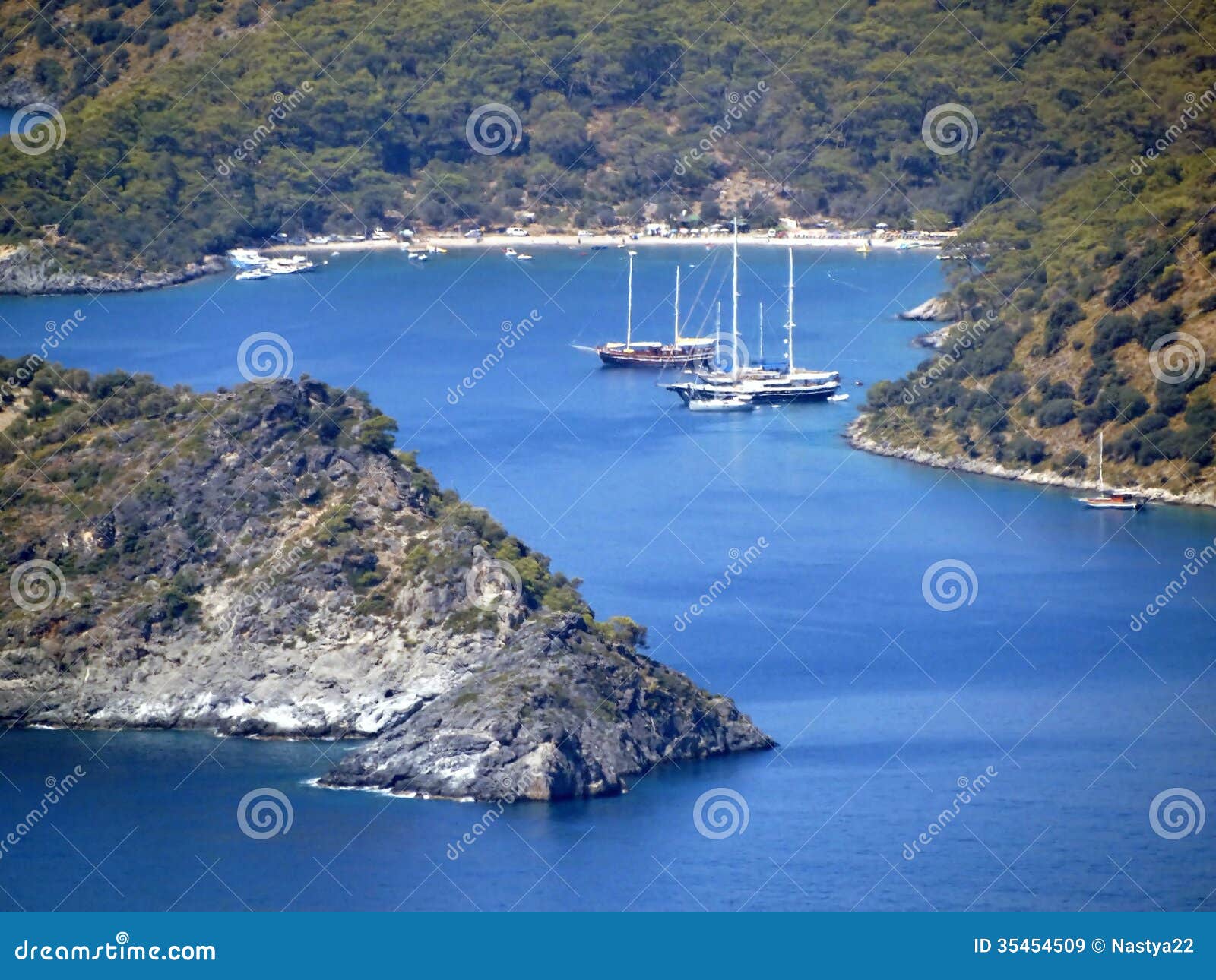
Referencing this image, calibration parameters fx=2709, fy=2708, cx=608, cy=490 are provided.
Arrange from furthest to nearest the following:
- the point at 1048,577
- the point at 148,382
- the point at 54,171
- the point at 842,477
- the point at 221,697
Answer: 1. the point at 54,171
2. the point at 842,477
3. the point at 1048,577
4. the point at 148,382
5. the point at 221,697

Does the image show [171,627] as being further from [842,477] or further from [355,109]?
[355,109]

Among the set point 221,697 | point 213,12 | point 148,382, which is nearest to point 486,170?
point 213,12

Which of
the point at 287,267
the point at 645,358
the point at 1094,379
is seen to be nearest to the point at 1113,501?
the point at 1094,379

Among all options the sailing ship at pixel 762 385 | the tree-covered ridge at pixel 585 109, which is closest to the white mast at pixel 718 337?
the sailing ship at pixel 762 385

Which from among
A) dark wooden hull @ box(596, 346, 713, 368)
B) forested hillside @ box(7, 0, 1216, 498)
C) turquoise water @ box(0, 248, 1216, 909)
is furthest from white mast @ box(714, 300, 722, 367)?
forested hillside @ box(7, 0, 1216, 498)

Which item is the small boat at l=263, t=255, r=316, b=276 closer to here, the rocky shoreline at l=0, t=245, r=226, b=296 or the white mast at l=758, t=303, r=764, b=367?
the rocky shoreline at l=0, t=245, r=226, b=296

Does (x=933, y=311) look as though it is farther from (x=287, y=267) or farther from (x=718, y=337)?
(x=287, y=267)
